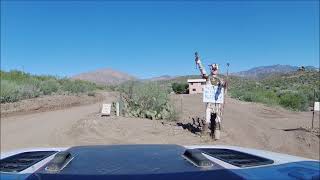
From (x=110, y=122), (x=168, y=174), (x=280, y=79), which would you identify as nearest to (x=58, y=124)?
(x=110, y=122)

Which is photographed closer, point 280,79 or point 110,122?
point 110,122

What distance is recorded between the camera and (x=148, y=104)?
762 inches

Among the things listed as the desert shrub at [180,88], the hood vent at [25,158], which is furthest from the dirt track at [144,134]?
the desert shrub at [180,88]

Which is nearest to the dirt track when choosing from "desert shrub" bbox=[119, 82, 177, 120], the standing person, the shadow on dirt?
the shadow on dirt

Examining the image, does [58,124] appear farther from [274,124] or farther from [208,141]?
[274,124]

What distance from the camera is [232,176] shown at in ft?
7.04

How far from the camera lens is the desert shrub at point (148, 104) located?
18.5 m

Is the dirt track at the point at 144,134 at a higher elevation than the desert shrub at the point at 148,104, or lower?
lower

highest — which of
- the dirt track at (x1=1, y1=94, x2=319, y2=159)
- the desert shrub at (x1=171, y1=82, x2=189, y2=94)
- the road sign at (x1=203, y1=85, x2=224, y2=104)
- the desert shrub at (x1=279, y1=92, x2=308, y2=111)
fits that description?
the desert shrub at (x1=171, y1=82, x2=189, y2=94)

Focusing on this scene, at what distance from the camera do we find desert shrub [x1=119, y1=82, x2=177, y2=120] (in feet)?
60.8

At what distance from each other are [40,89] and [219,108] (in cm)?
1938

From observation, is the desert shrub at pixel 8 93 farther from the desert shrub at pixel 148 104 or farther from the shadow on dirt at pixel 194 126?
the shadow on dirt at pixel 194 126

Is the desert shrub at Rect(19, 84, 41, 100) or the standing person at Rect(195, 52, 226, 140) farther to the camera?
the desert shrub at Rect(19, 84, 41, 100)

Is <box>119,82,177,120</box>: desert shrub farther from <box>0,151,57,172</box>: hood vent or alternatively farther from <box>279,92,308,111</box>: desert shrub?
<box>0,151,57,172</box>: hood vent
